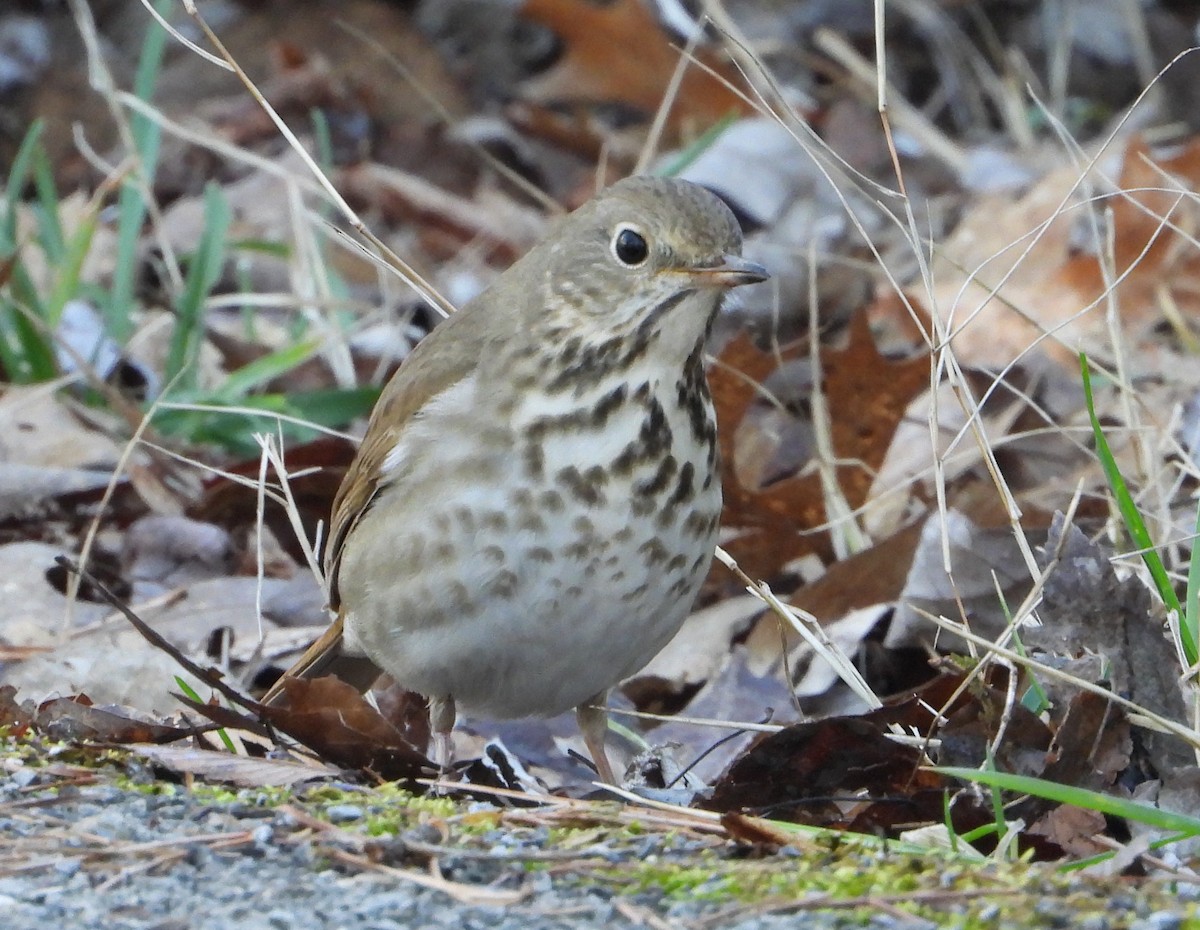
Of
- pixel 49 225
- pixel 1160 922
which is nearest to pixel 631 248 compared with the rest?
pixel 1160 922

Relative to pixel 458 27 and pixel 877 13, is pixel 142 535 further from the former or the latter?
pixel 458 27

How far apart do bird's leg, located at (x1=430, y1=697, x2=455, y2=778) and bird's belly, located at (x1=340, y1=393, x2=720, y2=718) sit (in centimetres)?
13

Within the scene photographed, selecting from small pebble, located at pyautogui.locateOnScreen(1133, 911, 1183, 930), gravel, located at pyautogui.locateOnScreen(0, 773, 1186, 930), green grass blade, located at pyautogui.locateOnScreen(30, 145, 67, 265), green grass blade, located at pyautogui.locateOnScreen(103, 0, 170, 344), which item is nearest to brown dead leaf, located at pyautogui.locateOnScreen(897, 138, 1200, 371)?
green grass blade, located at pyautogui.locateOnScreen(103, 0, 170, 344)

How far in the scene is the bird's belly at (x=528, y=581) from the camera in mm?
3379

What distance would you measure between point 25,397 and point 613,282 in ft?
7.24

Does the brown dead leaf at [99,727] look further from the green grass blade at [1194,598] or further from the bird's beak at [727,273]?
the green grass blade at [1194,598]

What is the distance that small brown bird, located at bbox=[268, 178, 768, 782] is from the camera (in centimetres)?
340

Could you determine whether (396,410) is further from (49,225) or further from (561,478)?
(49,225)

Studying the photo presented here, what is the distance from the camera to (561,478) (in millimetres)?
3379

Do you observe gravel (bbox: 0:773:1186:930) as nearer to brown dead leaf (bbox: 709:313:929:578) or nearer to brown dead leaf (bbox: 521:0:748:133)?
brown dead leaf (bbox: 709:313:929:578)

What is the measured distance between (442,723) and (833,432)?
1523 mm

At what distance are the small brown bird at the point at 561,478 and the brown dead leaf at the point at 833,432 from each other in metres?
1.05

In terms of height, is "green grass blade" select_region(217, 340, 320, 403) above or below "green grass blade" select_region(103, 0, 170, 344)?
below

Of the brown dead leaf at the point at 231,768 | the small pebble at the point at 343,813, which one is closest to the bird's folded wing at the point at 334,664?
the brown dead leaf at the point at 231,768
